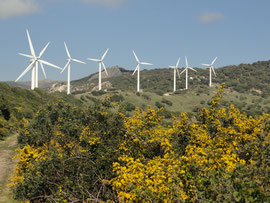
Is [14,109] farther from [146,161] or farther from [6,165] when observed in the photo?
[146,161]

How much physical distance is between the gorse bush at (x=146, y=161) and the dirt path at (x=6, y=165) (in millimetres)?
4597

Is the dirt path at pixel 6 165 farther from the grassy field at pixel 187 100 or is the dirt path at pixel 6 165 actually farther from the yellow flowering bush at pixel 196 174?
the grassy field at pixel 187 100

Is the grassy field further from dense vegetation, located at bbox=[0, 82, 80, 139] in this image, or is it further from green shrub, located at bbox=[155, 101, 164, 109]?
dense vegetation, located at bbox=[0, 82, 80, 139]

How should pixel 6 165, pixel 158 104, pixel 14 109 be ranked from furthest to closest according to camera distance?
pixel 158 104 → pixel 14 109 → pixel 6 165

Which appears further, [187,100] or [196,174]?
[187,100]

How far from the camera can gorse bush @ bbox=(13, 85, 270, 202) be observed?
1080 cm

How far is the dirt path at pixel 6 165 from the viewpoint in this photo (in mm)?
24891

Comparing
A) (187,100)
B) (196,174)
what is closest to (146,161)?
(196,174)

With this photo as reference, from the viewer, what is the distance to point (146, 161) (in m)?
17.8

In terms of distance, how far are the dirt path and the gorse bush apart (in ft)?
15.1

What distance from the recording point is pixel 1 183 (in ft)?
90.2

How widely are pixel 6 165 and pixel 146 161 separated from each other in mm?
21599

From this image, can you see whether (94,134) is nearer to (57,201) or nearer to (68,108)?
(57,201)

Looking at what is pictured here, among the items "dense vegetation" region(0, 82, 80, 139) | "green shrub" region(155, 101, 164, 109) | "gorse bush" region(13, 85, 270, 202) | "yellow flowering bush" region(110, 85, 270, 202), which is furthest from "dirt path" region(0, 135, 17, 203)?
"green shrub" region(155, 101, 164, 109)
